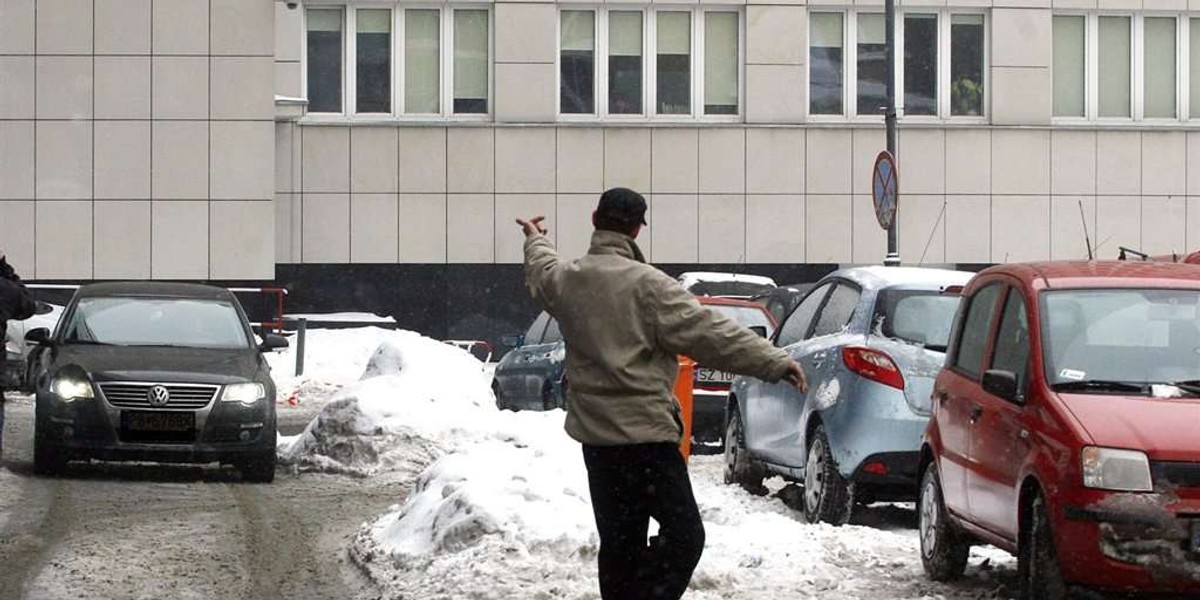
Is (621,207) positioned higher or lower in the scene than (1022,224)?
lower

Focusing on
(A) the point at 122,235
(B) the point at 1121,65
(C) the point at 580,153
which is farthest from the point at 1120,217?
(A) the point at 122,235

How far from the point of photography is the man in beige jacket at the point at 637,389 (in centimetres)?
728

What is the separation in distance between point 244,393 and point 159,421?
0.69 metres

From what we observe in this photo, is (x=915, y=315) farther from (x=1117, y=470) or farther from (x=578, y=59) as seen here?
(x=578, y=59)

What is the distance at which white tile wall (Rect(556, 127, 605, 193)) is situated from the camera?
34.3m

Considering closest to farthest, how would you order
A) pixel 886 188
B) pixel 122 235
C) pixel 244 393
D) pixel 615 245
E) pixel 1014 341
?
pixel 615 245, pixel 1014 341, pixel 244 393, pixel 886 188, pixel 122 235

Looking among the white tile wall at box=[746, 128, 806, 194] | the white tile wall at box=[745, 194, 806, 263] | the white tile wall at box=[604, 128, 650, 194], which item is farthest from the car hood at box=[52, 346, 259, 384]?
the white tile wall at box=[745, 194, 806, 263]

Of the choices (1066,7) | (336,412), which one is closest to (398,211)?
(1066,7)

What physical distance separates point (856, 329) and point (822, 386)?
1.29 ft

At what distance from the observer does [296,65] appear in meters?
34.0

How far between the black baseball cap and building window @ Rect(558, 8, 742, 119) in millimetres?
26913

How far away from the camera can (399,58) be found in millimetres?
34188

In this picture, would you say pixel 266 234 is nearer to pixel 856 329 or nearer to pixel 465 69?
pixel 465 69

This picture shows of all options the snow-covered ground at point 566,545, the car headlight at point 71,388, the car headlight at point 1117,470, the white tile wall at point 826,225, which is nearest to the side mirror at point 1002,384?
the car headlight at point 1117,470
